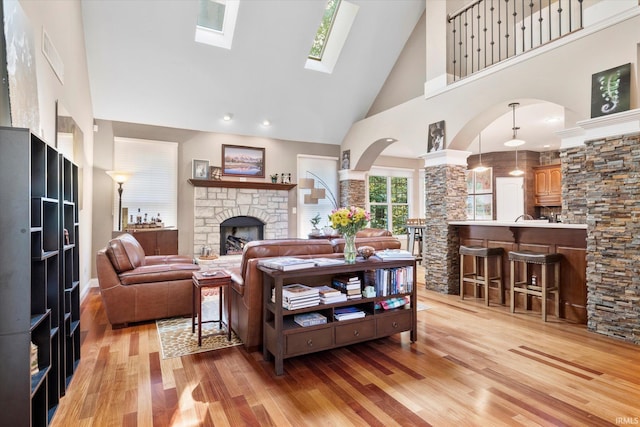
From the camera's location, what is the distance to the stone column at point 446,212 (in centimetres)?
517

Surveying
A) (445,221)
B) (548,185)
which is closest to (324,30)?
(445,221)

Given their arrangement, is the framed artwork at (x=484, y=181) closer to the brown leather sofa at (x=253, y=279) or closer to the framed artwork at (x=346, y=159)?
the framed artwork at (x=346, y=159)

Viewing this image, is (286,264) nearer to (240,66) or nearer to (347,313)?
(347,313)

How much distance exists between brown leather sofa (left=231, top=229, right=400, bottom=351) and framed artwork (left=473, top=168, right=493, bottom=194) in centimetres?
843

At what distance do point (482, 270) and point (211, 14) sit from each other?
19.5 feet

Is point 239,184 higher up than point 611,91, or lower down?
lower down

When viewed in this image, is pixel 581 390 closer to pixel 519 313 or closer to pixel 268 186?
pixel 519 313

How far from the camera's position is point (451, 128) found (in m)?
5.02

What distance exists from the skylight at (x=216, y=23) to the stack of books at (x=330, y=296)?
186 inches

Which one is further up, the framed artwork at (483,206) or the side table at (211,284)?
the framed artwork at (483,206)

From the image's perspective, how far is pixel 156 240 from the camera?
552cm

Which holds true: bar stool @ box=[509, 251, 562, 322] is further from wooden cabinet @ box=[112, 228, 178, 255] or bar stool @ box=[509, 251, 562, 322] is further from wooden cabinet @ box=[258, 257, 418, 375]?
wooden cabinet @ box=[112, 228, 178, 255]

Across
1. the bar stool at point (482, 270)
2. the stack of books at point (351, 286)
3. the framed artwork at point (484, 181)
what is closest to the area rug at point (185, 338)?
the stack of books at point (351, 286)

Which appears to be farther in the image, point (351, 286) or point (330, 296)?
point (351, 286)
